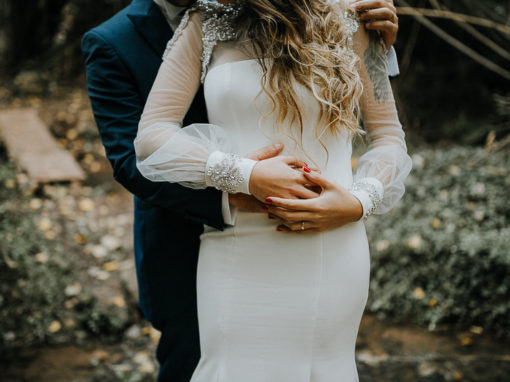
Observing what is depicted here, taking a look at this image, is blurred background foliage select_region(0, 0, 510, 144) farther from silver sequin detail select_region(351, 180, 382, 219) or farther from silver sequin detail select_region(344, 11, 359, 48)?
silver sequin detail select_region(351, 180, 382, 219)

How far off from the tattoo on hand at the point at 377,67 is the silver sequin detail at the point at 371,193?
301 mm

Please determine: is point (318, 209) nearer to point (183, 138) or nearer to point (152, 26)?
point (183, 138)

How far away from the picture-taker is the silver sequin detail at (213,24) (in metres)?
1.67

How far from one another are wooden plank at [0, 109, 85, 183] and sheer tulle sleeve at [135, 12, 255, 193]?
348 centimetres

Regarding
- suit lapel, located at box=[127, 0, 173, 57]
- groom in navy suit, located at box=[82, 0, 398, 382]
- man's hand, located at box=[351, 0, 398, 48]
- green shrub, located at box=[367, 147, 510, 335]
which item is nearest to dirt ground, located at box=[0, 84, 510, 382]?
green shrub, located at box=[367, 147, 510, 335]

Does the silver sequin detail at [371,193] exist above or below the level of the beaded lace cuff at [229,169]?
below

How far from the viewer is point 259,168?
1598mm

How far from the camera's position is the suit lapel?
1912 millimetres

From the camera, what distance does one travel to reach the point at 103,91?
1.88 meters

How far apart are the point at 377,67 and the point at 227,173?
2.13 ft

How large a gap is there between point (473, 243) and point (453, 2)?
270cm

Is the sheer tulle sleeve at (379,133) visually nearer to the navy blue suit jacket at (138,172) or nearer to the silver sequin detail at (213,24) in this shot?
the silver sequin detail at (213,24)

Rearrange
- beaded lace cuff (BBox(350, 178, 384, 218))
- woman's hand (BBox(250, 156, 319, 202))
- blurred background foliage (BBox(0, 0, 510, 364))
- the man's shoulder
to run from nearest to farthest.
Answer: woman's hand (BBox(250, 156, 319, 202)) → beaded lace cuff (BBox(350, 178, 384, 218)) → the man's shoulder → blurred background foliage (BBox(0, 0, 510, 364))

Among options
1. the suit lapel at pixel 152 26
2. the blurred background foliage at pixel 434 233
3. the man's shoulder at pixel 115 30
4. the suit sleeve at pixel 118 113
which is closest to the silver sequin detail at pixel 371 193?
A: the suit sleeve at pixel 118 113
